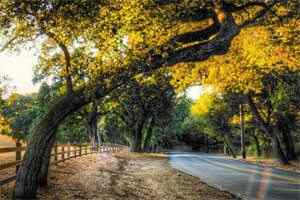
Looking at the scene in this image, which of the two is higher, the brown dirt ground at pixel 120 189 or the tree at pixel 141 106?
the tree at pixel 141 106

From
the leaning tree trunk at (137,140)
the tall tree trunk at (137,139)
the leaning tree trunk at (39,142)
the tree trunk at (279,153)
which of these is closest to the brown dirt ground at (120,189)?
the leaning tree trunk at (39,142)

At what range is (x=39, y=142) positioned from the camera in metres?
12.8

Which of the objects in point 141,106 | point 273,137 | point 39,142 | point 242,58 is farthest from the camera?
point 141,106

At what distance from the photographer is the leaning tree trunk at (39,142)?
1256 centimetres

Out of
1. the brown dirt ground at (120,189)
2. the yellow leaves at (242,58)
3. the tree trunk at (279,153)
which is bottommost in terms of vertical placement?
the brown dirt ground at (120,189)

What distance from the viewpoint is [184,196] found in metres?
14.7

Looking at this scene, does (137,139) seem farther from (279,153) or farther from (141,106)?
(279,153)

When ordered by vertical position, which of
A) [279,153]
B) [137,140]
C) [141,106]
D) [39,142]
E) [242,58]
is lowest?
[279,153]

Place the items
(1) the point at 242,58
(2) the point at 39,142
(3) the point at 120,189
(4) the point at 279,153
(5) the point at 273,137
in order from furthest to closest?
(5) the point at 273,137, (4) the point at 279,153, (1) the point at 242,58, (3) the point at 120,189, (2) the point at 39,142

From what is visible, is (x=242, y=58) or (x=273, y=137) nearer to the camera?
(x=242, y=58)

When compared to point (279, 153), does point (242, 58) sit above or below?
above

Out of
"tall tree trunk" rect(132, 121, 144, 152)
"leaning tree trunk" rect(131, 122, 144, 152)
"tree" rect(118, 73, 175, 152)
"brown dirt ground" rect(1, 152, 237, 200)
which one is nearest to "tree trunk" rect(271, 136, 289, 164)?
"tree" rect(118, 73, 175, 152)

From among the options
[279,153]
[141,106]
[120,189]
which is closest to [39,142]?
[120,189]

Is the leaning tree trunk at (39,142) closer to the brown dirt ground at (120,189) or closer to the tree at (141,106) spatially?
the brown dirt ground at (120,189)
